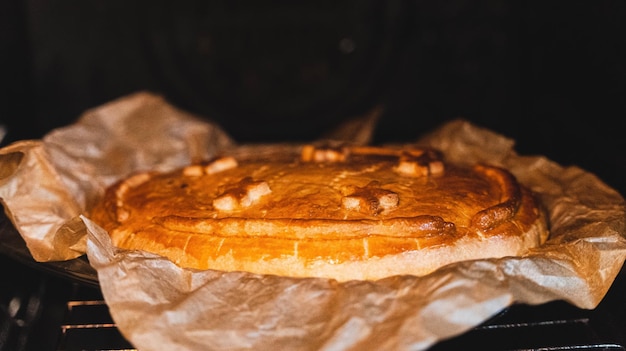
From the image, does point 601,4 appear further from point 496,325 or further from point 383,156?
point 496,325

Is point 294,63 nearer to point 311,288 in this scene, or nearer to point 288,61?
point 288,61

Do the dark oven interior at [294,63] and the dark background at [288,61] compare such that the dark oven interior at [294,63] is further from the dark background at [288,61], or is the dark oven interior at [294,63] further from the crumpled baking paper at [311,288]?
the crumpled baking paper at [311,288]

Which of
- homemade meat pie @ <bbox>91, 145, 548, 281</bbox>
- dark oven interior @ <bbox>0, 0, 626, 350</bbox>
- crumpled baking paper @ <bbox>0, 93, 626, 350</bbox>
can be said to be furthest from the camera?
dark oven interior @ <bbox>0, 0, 626, 350</bbox>

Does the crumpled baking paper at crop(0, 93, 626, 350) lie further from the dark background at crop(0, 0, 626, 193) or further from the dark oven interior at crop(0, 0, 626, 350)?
the dark background at crop(0, 0, 626, 193)

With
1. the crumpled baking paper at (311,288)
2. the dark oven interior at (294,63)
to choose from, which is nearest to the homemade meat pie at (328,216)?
the crumpled baking paper at (311,288)

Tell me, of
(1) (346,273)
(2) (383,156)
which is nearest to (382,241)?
(1) (346,273)

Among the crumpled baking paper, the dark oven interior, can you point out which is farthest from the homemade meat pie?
the dark oven interior

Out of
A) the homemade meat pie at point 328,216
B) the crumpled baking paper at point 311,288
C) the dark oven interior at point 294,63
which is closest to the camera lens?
the crumpled baking paper at point 311,288
